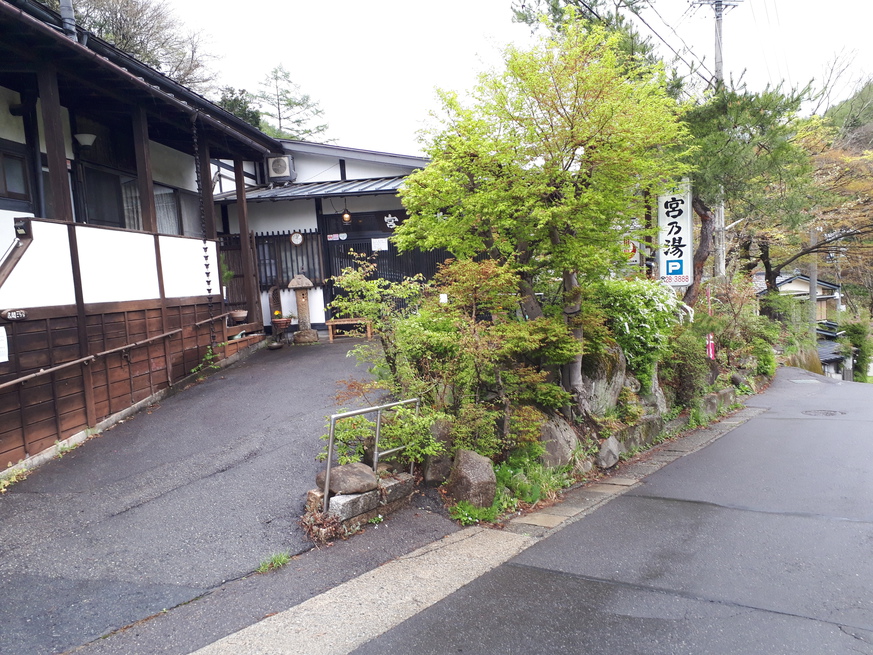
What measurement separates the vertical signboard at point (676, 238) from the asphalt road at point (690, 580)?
4.88 metres

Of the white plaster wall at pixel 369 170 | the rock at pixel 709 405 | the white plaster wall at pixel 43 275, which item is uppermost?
the white plaster wall at pixel 369 170

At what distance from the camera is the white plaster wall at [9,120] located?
26.2 feet

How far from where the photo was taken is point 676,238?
36.8 feet

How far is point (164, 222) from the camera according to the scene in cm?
1159

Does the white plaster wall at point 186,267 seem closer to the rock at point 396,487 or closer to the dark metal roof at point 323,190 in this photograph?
the dark metal roof at point 323,190

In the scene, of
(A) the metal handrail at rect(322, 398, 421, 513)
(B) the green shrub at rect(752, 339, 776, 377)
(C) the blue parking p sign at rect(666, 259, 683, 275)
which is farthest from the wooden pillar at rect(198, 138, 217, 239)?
(B) the green shrub at rect(752, 339, 776, 377)

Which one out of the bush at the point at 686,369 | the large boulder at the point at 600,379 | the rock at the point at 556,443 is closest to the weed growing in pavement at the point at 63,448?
the rock at the point at 556,443

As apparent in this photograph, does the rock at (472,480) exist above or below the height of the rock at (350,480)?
below

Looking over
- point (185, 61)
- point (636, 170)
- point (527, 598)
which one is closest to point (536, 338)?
point (636, 170)

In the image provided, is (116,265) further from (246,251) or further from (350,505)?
(350,505)

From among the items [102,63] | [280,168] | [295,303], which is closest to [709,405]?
[295,303]

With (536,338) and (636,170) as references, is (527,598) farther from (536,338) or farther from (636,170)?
(636,170)

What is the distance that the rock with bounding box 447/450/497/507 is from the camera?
18.6ft

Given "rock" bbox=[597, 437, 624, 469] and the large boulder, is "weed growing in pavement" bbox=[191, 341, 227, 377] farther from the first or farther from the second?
"rock" bbox=[597, 437, 624, 469]
